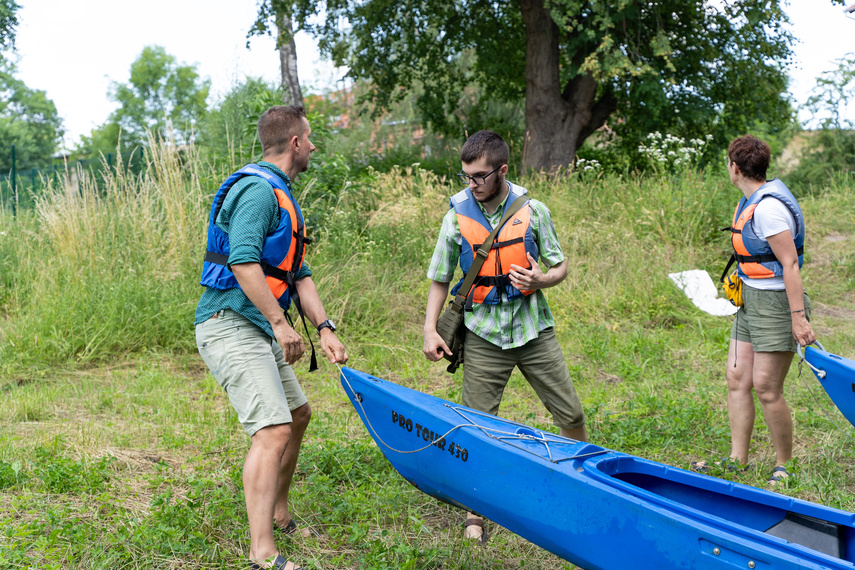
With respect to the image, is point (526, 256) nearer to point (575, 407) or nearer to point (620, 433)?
point (575, 407)

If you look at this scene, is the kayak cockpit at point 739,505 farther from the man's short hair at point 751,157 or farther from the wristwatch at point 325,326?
the man's short hair at point 751,157

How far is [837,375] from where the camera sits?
3432 millimetres

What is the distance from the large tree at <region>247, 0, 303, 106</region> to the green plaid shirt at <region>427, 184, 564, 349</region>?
9.99 m

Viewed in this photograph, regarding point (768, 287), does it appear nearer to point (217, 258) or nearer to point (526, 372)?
point (526, 372)

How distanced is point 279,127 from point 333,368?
Result: 3.40 meters

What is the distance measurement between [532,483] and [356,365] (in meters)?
3.69

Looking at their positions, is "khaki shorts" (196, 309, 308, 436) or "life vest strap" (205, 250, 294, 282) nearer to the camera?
"khaki shorts" (196, 309, 308, 436)

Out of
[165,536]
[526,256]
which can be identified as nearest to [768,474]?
[526,256]

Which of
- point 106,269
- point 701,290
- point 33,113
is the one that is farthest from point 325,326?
point 33,113

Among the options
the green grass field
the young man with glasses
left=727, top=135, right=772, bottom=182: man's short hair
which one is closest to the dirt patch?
the green grass field

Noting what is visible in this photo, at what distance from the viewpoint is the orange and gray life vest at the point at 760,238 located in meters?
3.46

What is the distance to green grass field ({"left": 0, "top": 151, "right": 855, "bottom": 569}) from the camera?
122 inches

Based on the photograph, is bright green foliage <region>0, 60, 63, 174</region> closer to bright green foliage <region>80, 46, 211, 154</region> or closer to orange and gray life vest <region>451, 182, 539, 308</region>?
bright green foliage <region>80, 46, 211, 154</region>

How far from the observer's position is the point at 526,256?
10.3 feet
